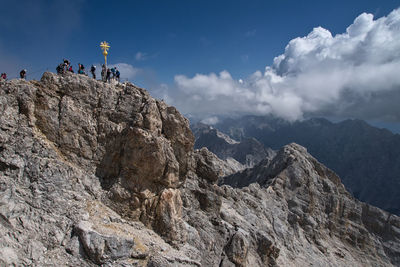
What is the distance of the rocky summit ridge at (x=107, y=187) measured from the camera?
24.5 m

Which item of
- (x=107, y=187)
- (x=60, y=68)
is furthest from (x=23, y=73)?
(x=107, y=187)

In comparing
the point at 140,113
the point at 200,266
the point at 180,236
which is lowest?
the point at 200,266

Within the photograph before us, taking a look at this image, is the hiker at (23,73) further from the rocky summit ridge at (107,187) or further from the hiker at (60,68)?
the hiker at (60,68)

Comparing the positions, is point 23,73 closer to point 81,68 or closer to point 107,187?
point 81,68

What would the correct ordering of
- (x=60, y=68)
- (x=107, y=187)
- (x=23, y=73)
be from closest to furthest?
(x=23, y=73) < (x=107, y=187) < (x=60, y=68)

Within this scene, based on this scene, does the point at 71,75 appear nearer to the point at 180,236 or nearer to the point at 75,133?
the point at 75,133

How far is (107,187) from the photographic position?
3172cm

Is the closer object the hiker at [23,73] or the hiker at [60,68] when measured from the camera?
the hiker at [23,73]

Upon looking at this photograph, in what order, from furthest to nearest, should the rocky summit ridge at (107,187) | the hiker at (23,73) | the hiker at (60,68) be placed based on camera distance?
the hiker at (60,68) → the hiker at (23,73) → the rocky summit ridge at (107,187)

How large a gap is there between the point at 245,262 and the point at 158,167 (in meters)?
18.9

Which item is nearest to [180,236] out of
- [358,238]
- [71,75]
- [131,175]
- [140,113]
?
[131,175]

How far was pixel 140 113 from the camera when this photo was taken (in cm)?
3419

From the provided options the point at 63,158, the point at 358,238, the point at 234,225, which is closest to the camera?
the point at 63,158

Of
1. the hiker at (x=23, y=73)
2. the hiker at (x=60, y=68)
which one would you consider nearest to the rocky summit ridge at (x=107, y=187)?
the hiker at (x=60, y=68)
